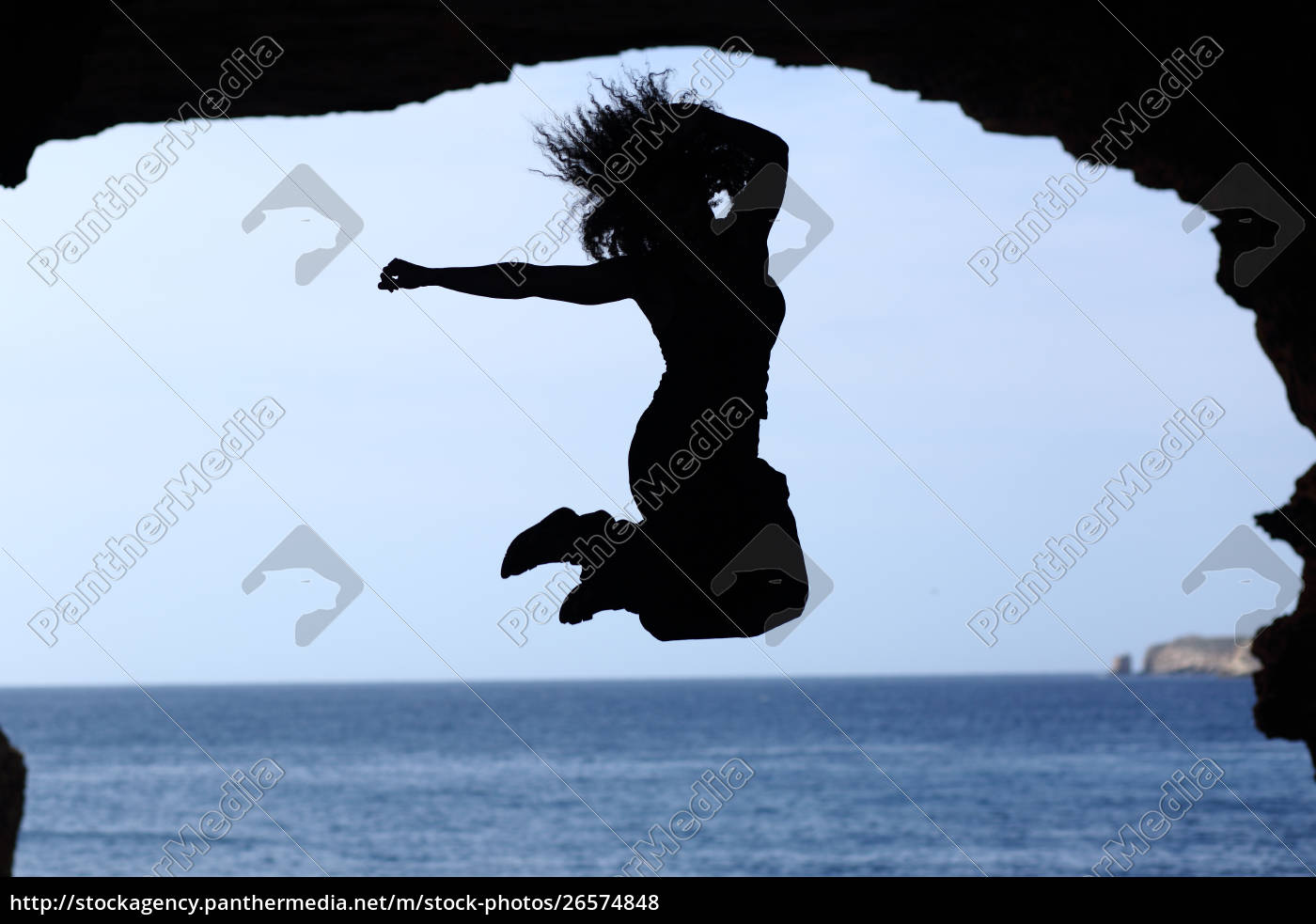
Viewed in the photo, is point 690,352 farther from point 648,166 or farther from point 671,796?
point 671,796

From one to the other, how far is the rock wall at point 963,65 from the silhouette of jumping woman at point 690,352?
144 centimetres

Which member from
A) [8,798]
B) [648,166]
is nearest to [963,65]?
[648,166]

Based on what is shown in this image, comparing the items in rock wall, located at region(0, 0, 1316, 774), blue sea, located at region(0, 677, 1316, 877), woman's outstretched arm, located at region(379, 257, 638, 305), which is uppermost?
rock wall, located at region(0, 0, 1316, 774)

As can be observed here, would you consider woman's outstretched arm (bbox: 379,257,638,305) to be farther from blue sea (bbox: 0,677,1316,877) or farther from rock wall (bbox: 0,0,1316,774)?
blue sea (bbox: 0,677,1316,877)

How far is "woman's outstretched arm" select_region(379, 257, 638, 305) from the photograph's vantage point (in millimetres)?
4234

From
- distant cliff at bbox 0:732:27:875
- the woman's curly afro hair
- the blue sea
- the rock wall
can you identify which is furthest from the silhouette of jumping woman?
the blue sea

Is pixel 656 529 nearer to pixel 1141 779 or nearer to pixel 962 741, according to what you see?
pixel 1141 779

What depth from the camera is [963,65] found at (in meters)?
6.43

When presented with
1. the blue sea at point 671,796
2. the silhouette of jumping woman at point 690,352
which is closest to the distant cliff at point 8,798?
the silhouette of jumping woman at point 690,352

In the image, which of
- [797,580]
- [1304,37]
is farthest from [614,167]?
[1304,37]

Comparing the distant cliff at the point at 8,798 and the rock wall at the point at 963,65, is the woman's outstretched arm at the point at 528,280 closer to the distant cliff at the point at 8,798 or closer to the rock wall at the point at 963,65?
the rock wall at the point at 963,65

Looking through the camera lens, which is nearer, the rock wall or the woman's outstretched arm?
the woman's outstretched arm
